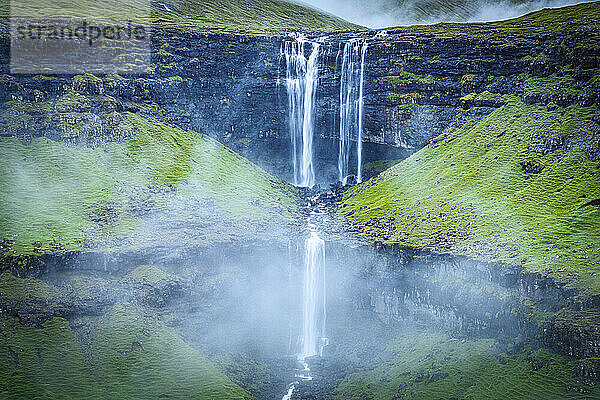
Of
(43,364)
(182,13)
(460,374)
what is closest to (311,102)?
(460,374)

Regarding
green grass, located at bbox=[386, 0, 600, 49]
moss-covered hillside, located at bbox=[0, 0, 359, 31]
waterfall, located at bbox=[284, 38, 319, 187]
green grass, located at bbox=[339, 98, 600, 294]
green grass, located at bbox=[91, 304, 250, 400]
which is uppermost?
moss-covered hillside, located at bbox=[0, 0, 359, 31]

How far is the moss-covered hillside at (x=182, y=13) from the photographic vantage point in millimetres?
117375

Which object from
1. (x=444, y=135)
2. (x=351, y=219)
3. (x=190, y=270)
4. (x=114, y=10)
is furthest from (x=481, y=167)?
(x=114, y=10)

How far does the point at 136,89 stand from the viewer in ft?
325

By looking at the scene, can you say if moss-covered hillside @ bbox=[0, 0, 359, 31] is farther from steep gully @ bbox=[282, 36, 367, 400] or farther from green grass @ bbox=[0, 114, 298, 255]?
green grass @ bbox=[0, 114, 298, 255]

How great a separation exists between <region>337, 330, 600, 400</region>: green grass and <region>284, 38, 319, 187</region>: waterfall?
4646cm

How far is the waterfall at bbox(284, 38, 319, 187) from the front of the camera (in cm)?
10388

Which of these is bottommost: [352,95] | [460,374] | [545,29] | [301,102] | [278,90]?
[460,374]

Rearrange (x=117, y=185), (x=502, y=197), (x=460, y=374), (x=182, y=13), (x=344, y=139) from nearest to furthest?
(x=460, y=374), (x=502, y=197), (x=117, y=185), (x=344, y=139), (x=182, y=13)

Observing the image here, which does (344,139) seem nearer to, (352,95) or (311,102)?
(352,95)

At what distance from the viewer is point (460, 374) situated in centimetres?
5625

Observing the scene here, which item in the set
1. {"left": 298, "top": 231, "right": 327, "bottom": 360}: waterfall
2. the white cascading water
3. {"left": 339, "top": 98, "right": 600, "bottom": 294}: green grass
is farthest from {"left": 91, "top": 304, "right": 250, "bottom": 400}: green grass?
{"left": 339, "top": 98, "right": 600, "bottom": 294}: green grass

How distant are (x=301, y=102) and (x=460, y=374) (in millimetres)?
61893

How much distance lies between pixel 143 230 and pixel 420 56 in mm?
55266
